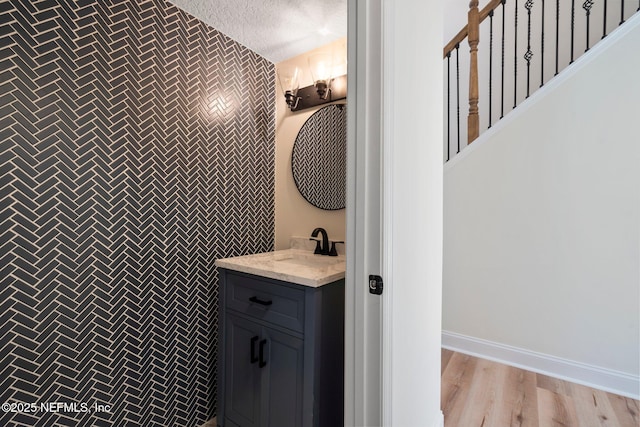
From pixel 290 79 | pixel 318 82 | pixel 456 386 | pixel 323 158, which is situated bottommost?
pixel 456 386

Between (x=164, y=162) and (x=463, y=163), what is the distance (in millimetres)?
2076

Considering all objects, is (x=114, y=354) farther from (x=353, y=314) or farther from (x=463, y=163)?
(x=463, y=163)

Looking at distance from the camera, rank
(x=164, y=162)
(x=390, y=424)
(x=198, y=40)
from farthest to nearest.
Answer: (x=198, y=40) → (x=164, y=162) → (x=390, y=424)

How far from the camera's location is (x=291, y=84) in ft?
6.52

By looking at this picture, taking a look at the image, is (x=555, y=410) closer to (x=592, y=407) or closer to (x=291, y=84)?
(x=592, y=407)

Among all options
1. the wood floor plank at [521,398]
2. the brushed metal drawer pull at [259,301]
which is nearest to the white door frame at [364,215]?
the brushed metal drawer pull at [259,301]

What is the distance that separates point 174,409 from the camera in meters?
1.50

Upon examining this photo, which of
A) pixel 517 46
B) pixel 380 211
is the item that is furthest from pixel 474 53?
pixel 380 211

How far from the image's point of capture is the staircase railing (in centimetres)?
242

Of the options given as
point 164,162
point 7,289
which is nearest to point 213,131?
point 164,162

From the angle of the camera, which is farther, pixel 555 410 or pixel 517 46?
pixel 517 46

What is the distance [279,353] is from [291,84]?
5.35ft

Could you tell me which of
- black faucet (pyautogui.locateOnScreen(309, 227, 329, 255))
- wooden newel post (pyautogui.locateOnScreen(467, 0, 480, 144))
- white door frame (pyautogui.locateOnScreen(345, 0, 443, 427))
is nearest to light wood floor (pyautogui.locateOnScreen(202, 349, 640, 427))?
white door frame (pyautogui.locateOnScreen(345, 0, 443, 427))

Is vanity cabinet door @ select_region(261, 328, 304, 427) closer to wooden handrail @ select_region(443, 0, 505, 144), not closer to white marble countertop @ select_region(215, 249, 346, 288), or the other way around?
white marble countertop @ select_region(215, 249, 346, 288)
